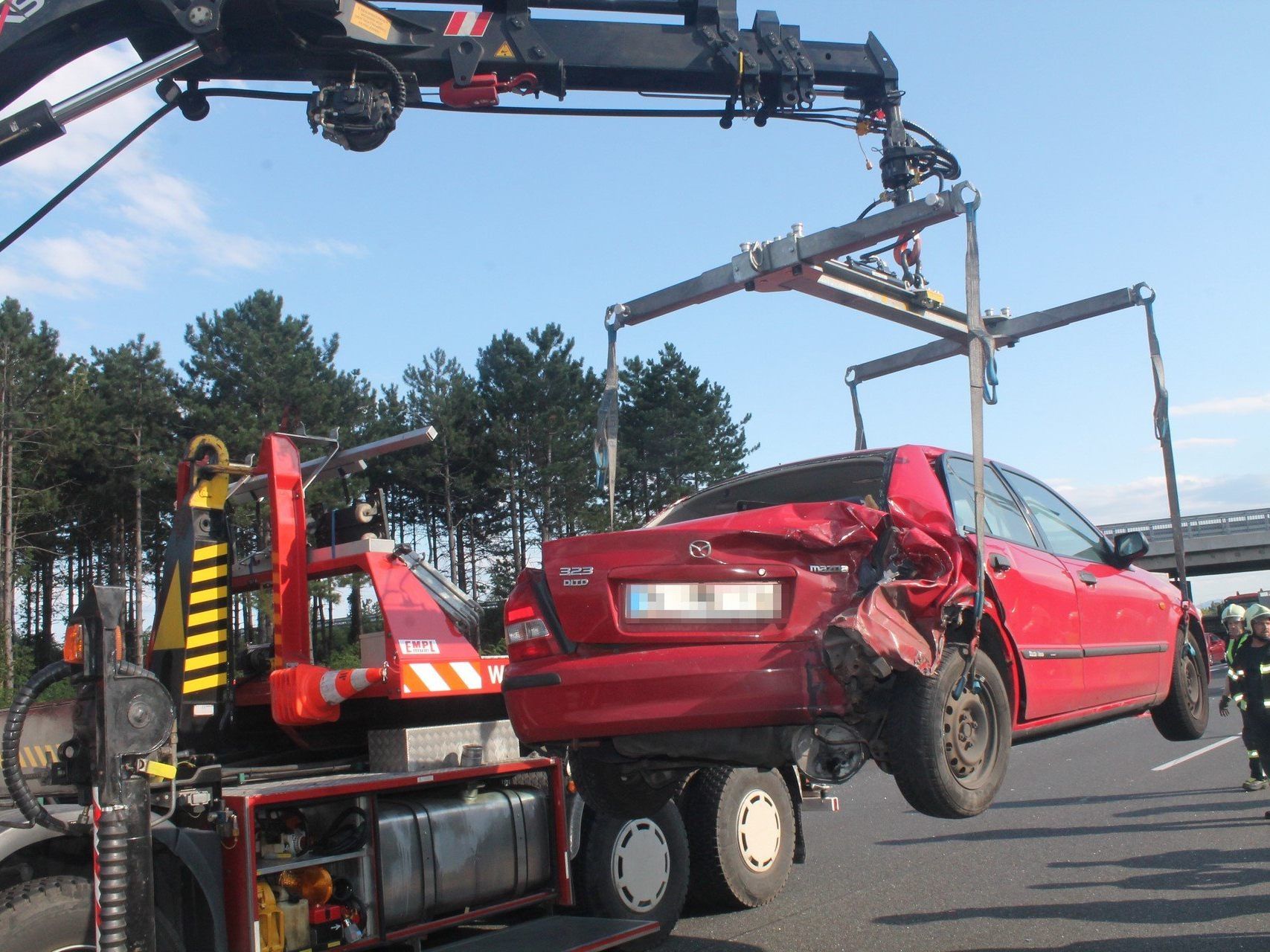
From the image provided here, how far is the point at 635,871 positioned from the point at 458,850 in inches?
49.5

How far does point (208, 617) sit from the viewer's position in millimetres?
5805

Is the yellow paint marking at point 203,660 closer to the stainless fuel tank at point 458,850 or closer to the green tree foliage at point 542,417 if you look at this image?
the stainless fuel tank at point 458,850

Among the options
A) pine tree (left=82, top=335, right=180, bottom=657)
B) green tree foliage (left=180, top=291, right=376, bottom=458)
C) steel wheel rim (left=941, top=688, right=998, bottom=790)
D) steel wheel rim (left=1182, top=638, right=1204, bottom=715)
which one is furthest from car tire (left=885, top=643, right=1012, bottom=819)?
pine tree (left=82, top=335, right=180, bottom=657)

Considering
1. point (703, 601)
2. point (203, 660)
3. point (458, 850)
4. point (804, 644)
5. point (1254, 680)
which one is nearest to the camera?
point (804, 644)

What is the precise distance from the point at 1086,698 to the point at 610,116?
3.70 m

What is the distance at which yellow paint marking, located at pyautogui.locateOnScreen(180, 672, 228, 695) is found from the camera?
5.67 metres

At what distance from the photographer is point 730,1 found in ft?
20.0

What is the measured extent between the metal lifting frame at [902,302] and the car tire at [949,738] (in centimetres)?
17

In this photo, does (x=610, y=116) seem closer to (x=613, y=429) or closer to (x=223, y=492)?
(x=613, y=429)

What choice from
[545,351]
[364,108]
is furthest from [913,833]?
[545,351]

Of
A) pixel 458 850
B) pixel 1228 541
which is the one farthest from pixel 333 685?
pixel 1228 541

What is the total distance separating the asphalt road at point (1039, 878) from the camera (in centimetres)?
640

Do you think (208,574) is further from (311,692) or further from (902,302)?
(902,302)

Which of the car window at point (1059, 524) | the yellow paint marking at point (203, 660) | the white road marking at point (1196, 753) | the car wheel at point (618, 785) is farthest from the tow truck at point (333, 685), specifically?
the white road marking at point (1196, 753)
